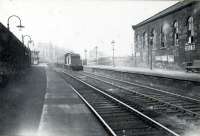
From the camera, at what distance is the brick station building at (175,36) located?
28.6m

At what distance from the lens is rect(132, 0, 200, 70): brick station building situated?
1126 inches

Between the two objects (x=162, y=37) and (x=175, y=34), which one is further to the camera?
(x=162, y=37)

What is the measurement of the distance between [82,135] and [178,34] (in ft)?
86.9

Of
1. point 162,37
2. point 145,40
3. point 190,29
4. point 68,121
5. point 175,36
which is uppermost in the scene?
point 190,29

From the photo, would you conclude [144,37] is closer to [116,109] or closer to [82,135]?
[116,109]

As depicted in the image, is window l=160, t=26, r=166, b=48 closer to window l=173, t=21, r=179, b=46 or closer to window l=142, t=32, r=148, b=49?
window l=173, t=21, r=179, b=46

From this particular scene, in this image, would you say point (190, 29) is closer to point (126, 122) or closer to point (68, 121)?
point (126, 122)

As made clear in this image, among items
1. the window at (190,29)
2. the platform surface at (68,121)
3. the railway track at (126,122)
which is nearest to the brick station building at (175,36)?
the window at (190,29)

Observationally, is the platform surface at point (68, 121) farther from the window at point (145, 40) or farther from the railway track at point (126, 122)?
the window at point (145, 40)

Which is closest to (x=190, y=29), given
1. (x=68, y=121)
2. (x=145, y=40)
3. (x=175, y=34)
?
(x=175, y=34)

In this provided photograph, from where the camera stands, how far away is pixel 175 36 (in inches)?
1307

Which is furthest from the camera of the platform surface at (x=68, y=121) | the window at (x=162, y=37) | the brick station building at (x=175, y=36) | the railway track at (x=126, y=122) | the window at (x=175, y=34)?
the window at (x=162, y=37)

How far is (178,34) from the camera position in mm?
32031

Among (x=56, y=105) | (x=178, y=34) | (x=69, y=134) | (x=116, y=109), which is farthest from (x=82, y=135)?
(x=178, y=34)
